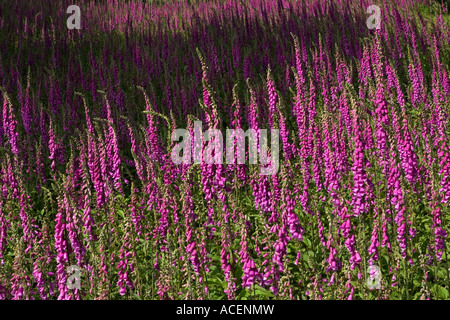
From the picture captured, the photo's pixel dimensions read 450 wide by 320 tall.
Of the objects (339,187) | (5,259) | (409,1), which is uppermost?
(409,1)

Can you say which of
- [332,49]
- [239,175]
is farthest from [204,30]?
[239,175]

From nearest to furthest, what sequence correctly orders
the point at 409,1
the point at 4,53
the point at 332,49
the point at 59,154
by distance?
the point at 59,154 < the point at 332,49 < the point at 4,53 < the point at 409,1

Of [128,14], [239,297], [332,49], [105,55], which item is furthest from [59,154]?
[128,14]

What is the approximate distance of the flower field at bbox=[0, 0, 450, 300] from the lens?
14.4ft

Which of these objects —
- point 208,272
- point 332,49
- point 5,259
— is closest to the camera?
point 208,272

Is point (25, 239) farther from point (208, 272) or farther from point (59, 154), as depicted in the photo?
point (59, 154)

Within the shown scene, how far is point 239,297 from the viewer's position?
4922 millimetres

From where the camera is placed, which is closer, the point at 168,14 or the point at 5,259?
the point at 5,259

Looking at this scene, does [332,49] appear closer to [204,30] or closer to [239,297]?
[204,30]

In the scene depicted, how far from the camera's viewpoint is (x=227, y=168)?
18.0ft

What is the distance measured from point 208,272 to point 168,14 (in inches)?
509

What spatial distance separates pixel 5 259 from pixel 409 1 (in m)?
13.9

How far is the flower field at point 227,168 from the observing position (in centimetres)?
438

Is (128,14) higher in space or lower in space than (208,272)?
higher
